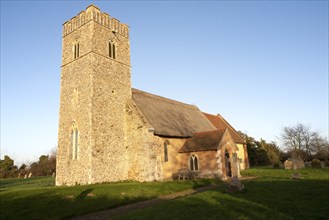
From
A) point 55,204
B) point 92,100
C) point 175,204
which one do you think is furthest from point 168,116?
point 175,204

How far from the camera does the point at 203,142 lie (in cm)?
2597

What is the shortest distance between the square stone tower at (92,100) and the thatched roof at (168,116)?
102 inches

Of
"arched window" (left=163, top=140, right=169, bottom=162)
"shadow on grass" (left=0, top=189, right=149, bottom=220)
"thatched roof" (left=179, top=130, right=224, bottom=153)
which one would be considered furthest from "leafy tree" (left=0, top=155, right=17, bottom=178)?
"shadow on grass" (left=0, top=189, right=149, bottom=220)

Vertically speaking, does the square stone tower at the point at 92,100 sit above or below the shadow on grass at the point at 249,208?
above

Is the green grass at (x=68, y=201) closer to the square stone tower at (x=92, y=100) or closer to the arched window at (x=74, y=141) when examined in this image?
the square stone tower at (x=92, y=100)

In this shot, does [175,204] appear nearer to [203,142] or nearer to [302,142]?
[203,142]

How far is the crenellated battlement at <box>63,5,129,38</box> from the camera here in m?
24.0

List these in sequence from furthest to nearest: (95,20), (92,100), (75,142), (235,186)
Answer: (95,20) < (75,142) < (92,100) < (235,186)

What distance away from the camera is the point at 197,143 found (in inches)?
1035

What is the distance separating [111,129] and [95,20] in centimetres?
1064

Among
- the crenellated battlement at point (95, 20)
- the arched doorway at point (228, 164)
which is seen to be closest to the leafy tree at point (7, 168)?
the crenellated battlement at point (95, 20)

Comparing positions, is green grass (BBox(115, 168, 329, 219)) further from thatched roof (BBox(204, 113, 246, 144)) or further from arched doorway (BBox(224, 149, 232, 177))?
thatched roof (BBox(204, 113, 246, 144))

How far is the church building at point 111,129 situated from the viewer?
22.0 metres

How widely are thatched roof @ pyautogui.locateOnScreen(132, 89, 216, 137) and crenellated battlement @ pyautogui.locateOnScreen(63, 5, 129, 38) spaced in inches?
274
